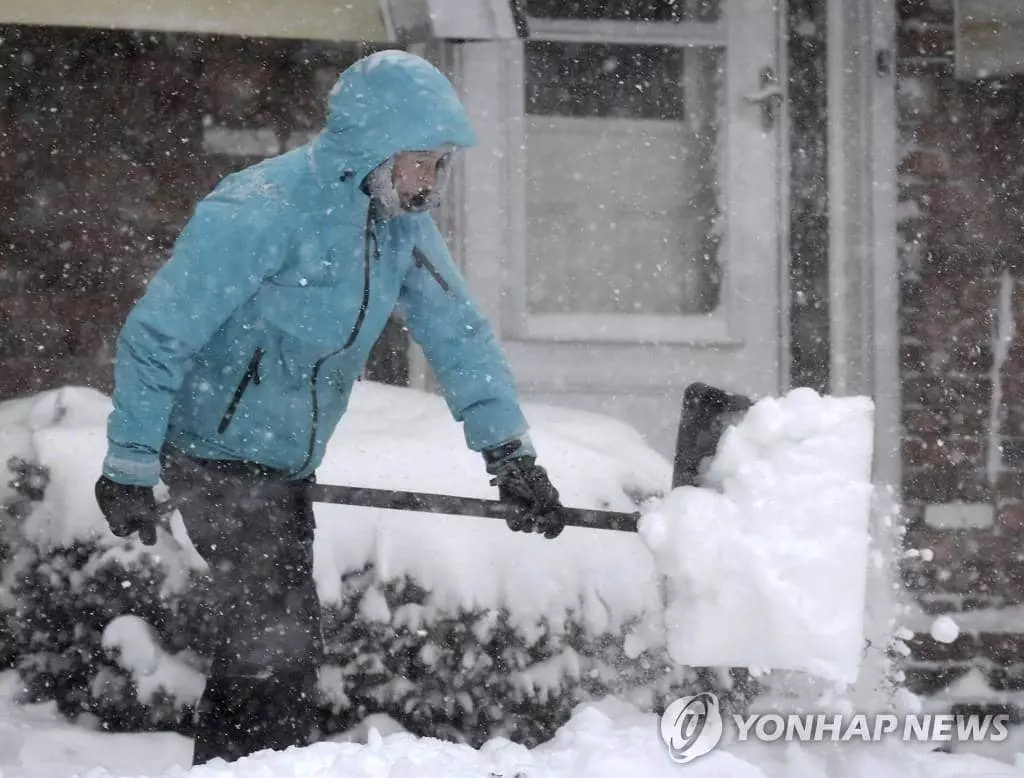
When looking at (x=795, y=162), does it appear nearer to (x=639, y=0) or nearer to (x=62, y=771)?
(x=639, y=0)

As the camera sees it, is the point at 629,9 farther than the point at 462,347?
Yes

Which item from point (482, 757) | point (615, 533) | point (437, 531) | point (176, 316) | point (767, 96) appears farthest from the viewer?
point (767, 96)

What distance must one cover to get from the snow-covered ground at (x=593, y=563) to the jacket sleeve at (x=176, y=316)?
0.73m

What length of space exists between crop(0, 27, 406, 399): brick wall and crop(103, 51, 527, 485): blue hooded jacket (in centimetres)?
169

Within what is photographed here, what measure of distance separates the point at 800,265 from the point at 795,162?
0.39m

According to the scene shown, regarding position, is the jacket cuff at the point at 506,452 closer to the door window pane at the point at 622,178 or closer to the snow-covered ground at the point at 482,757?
the snow-covered ground at the point at 482,757

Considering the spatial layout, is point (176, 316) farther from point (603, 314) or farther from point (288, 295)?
point (603, 314)

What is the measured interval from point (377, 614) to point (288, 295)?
1.01 m

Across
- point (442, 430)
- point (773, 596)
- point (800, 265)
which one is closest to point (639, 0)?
point (800, 265)

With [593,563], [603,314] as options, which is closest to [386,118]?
[593,563]

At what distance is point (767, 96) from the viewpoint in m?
4.74

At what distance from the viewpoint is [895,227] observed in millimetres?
4785

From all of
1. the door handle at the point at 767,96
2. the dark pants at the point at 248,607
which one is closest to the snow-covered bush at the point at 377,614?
the dark pants at the point at 248,607

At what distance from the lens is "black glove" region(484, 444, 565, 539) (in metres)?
3.15
